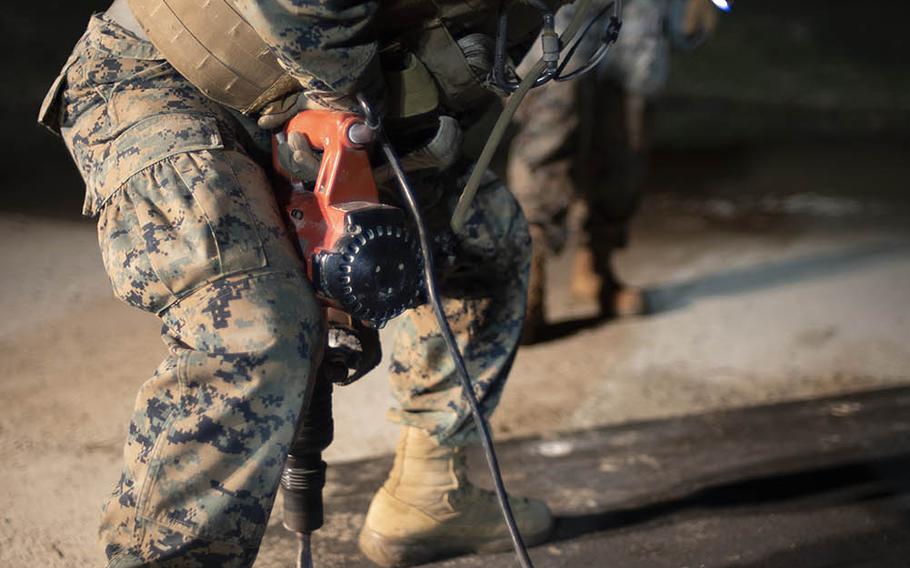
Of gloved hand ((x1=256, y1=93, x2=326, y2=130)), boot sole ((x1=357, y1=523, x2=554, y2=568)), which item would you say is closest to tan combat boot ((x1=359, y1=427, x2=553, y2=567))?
boot sole ((x1=357, y1=523, x2=554, y2=568))

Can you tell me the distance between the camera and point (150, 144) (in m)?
1.38

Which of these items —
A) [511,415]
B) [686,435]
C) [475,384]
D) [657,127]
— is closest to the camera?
[475,384]

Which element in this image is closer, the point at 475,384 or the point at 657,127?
the point at 475,384

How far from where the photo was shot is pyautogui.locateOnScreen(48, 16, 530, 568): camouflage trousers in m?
1.31

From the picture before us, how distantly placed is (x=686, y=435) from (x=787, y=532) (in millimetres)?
494

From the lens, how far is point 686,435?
8.13 ft

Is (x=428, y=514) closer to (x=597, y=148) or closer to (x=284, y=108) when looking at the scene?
(x=284, y=108)

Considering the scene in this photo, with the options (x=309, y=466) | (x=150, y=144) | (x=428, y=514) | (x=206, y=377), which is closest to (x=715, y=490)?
(x=428, y=514)

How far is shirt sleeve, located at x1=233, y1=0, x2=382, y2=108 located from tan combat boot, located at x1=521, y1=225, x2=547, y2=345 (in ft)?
5.41

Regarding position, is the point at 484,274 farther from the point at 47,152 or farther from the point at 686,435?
the point at 47,152

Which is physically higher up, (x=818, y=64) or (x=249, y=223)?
(x=249, y=223)

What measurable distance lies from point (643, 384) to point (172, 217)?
5.89ft

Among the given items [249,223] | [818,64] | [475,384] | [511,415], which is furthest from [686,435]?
[818,64]

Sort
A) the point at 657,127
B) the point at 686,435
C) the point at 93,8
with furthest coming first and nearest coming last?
1. the point at 657,127
2. the point at 93,8
3. the point at 686,435
